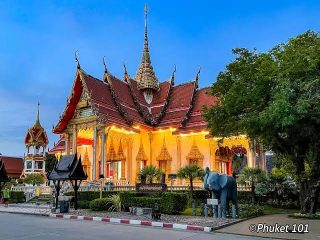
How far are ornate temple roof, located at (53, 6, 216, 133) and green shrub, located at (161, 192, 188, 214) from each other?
11924mm

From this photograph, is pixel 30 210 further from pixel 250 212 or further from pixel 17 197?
pixel 250 212

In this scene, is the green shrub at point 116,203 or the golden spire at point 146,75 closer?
the green shrub at point 116,203

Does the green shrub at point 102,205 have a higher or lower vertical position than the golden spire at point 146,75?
lower

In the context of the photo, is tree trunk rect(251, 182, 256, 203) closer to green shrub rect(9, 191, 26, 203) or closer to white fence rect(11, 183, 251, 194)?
white fence rect(11, 183, 251, 194)

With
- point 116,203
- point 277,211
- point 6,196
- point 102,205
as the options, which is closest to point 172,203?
point 116,203

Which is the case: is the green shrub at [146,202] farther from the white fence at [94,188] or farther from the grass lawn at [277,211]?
the white fence at [94,188]

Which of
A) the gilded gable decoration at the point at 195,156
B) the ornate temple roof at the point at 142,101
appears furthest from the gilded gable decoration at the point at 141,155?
the gilded gable decoration at the point at 195,156

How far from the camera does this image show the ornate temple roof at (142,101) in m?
26.9

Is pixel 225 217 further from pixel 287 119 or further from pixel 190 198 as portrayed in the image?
pixel 190 198

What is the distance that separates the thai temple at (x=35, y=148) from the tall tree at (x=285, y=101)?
33.5 m

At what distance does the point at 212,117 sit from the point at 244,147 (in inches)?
393

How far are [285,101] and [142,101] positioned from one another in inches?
840

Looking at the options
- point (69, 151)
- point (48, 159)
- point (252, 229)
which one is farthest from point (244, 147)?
point (48, 159)

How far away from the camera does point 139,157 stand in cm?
2880
